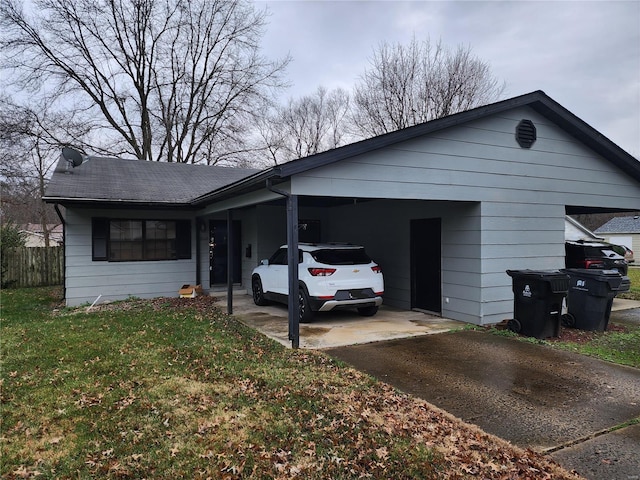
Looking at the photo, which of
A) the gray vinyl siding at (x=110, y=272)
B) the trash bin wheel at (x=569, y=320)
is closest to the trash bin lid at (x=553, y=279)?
the trash bin wheel at (x=569, y=320)

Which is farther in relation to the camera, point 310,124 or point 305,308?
point 310,124

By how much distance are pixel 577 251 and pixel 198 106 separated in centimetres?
2091

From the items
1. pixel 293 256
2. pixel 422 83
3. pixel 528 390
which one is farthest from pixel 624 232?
pixel 293 256

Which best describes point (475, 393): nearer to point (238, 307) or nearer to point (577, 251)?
point (238, 307)

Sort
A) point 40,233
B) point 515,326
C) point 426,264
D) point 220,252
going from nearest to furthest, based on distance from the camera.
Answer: point 515,326 < point 426,264 < point 220,252 < point 40,233

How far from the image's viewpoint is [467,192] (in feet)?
24.3

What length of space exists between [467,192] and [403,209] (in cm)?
210

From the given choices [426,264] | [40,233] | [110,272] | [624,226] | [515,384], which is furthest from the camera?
[624,226]

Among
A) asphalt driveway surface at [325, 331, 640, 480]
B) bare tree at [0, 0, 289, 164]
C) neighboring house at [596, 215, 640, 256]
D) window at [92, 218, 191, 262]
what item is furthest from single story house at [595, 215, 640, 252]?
window at [92, 218, 191, 262]

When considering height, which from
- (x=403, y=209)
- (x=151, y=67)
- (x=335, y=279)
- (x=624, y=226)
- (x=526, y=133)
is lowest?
(x=335, y=279)

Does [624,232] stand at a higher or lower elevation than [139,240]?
higher

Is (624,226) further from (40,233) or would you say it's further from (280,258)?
(40,233)

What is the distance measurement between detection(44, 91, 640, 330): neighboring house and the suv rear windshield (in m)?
1.25

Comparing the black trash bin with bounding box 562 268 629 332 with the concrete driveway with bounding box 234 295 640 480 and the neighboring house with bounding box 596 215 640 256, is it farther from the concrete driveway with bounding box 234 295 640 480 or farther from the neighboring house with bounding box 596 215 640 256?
the neighboring house with bounding box 596 215 640 256
